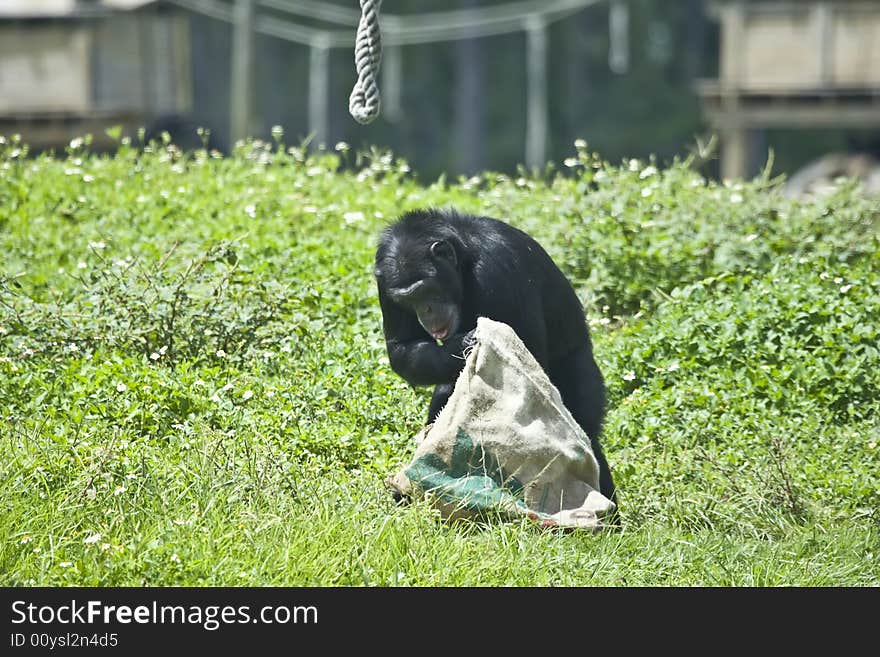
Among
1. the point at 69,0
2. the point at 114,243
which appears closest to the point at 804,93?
the point at 69,0

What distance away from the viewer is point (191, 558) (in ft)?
13.8

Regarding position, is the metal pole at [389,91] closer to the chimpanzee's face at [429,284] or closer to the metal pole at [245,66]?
the metal pole at [245,66]

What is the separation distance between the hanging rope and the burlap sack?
111 cm

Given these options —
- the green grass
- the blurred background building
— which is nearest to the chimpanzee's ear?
the green grass

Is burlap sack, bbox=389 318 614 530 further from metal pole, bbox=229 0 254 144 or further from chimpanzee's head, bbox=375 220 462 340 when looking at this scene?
metal pole, bbox=229 0 254 144

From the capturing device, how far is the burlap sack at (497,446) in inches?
187

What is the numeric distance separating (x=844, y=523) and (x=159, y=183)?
5.46m

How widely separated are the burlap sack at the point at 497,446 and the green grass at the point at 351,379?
0.36 feet

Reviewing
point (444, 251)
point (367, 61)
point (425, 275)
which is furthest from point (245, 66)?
point (425, 275)

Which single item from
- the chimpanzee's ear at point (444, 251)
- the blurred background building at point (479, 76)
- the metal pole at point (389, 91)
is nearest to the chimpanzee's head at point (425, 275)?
the chimpanzee's ear at point (444, 251)

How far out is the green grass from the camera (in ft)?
14.8

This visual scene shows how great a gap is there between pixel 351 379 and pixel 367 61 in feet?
5.41

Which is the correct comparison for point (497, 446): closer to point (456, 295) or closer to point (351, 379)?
point (456, 295)
